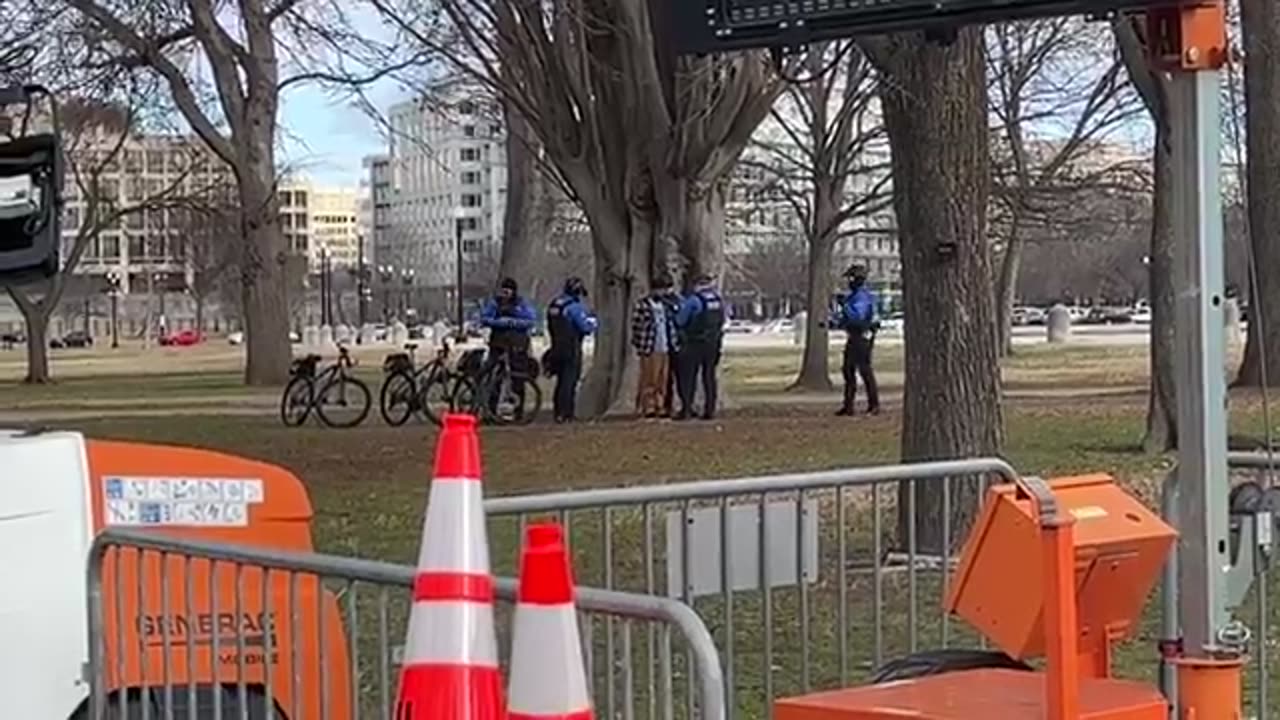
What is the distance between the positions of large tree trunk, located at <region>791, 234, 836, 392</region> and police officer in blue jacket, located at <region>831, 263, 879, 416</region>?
10.8 metres

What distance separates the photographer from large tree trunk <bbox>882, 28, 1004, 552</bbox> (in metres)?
11.6

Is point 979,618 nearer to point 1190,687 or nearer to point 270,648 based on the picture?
point 1190,687

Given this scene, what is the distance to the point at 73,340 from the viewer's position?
114438mm

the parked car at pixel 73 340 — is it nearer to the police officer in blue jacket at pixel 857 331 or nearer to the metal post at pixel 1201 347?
the police officer in blue jacket at pixel 857 331

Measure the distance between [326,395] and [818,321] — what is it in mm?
14534

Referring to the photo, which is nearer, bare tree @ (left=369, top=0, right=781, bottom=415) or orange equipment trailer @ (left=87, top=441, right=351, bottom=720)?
orange equipment trailer @ (left=87, top=441, right=351, bottom=720)

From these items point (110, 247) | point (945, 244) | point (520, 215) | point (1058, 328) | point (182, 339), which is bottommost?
point (182, 339)

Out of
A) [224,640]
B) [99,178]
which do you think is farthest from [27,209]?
[99,178]

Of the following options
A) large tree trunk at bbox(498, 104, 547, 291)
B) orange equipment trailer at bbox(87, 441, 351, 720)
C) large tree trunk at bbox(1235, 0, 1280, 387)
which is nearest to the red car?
large tree trunk at bbox(498, 104, 547, 291)

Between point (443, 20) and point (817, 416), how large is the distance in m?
7.08

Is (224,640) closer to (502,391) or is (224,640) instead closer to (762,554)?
(762,554)

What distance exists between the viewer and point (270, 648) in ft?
17.8

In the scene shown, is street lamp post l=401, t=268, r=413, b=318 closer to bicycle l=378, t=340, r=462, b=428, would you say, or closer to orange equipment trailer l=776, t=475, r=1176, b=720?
bicycle l=378, t=340, r=462, b=428

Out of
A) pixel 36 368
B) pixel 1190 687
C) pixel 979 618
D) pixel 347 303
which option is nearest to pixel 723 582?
pixel 979 618
